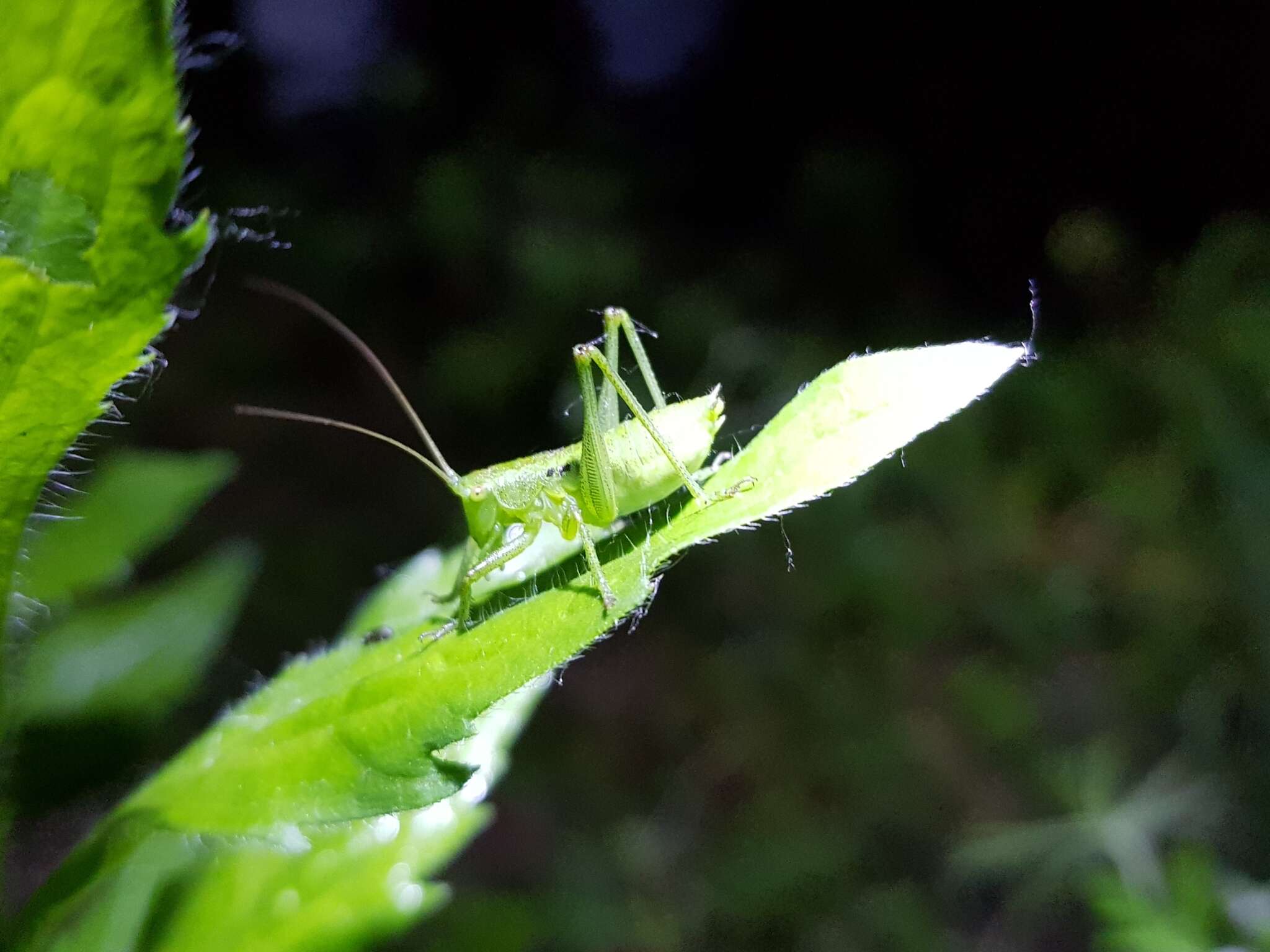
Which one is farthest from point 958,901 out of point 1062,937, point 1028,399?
point 1028,399

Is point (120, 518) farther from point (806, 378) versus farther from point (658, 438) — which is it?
point (806, 378)

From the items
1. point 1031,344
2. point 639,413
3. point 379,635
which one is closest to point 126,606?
point 379,635

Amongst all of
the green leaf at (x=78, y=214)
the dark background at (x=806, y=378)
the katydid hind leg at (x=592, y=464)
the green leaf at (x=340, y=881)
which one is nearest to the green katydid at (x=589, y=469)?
the katydid hind leg at (x=592, y=464)

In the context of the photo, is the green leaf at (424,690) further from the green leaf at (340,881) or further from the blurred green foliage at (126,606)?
the blurred green foliage at (126,606)

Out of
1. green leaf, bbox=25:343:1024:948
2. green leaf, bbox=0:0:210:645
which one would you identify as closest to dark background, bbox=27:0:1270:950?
green leaf, bbox=25:343:1024:948

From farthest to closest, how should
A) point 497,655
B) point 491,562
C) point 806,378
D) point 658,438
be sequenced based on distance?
point 806,378 → point 491,562 → point 658,438 → point 497,655
